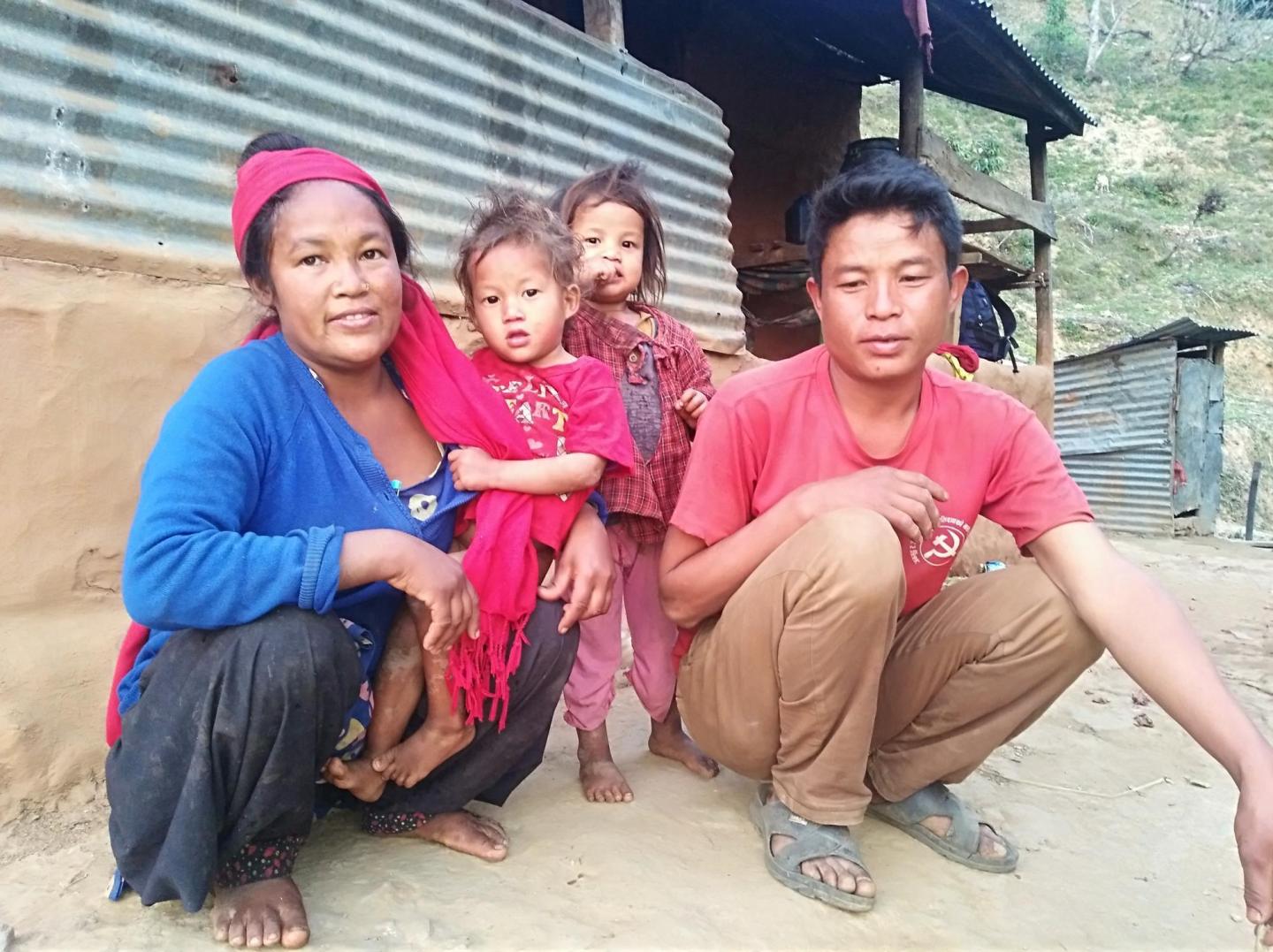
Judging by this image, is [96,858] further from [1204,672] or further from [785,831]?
[1204,672]

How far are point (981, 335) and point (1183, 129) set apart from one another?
30179 mm

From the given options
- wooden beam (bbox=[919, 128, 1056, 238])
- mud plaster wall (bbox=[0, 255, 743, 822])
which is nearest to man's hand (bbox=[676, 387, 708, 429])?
mud plaster wall (bbox=[0, 255, 743, 822])

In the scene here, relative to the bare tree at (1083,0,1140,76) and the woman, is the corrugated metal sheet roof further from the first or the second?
the bare tree at (1083,0,1140,76)

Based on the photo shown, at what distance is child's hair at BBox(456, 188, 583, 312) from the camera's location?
6.57ft

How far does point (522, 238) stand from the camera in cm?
199

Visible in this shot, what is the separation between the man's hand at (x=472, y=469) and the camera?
169 centimetres

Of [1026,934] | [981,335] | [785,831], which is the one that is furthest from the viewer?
[981,335]

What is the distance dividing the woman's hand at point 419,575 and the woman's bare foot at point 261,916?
436 millimetres

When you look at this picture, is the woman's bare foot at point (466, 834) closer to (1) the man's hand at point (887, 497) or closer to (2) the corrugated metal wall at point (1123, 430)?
(1) the man's hand at point (887, 497)

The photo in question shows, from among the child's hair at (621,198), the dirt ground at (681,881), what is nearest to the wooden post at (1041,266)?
the dirt ground at (681,881)

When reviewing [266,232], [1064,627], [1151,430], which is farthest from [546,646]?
[1151,430]

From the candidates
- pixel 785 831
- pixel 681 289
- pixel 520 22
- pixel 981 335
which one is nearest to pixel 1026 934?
pixel 785 831

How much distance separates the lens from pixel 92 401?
6.46ft

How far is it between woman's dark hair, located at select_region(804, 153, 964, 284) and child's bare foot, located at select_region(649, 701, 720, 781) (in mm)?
1193
